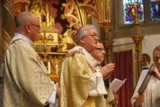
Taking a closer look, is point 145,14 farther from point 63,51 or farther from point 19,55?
point 19,55

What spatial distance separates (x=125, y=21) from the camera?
41.9 ft

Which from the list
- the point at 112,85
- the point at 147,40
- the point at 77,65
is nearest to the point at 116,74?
the point at 147,40

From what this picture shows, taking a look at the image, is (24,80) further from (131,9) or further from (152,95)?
(131,9)

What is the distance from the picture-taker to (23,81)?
4.12 m

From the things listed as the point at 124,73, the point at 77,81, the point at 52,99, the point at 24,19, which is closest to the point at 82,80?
the point at 77,81

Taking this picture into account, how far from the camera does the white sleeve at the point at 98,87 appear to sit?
4.95 m

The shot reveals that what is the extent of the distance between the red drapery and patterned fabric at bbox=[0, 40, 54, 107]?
25.2 ft

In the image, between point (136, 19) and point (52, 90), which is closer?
point (52, 90)

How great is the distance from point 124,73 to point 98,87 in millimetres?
7156

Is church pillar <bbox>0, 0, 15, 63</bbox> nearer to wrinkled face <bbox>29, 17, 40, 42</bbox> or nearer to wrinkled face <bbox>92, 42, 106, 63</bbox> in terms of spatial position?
wrinkled face <bbox>92, 42, 106, 63</bbox>

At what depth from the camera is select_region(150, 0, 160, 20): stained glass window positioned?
40.5 ft

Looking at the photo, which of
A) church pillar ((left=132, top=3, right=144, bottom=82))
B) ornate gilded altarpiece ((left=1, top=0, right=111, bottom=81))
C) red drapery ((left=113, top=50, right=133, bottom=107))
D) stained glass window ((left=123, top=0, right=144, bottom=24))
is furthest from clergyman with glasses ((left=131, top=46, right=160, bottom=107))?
stained glass window ((left=123, top=0, right=144, bottom=24))

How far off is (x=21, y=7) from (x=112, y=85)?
442 centimetres

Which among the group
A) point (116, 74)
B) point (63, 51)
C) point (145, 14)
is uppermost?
point (145, 14)
